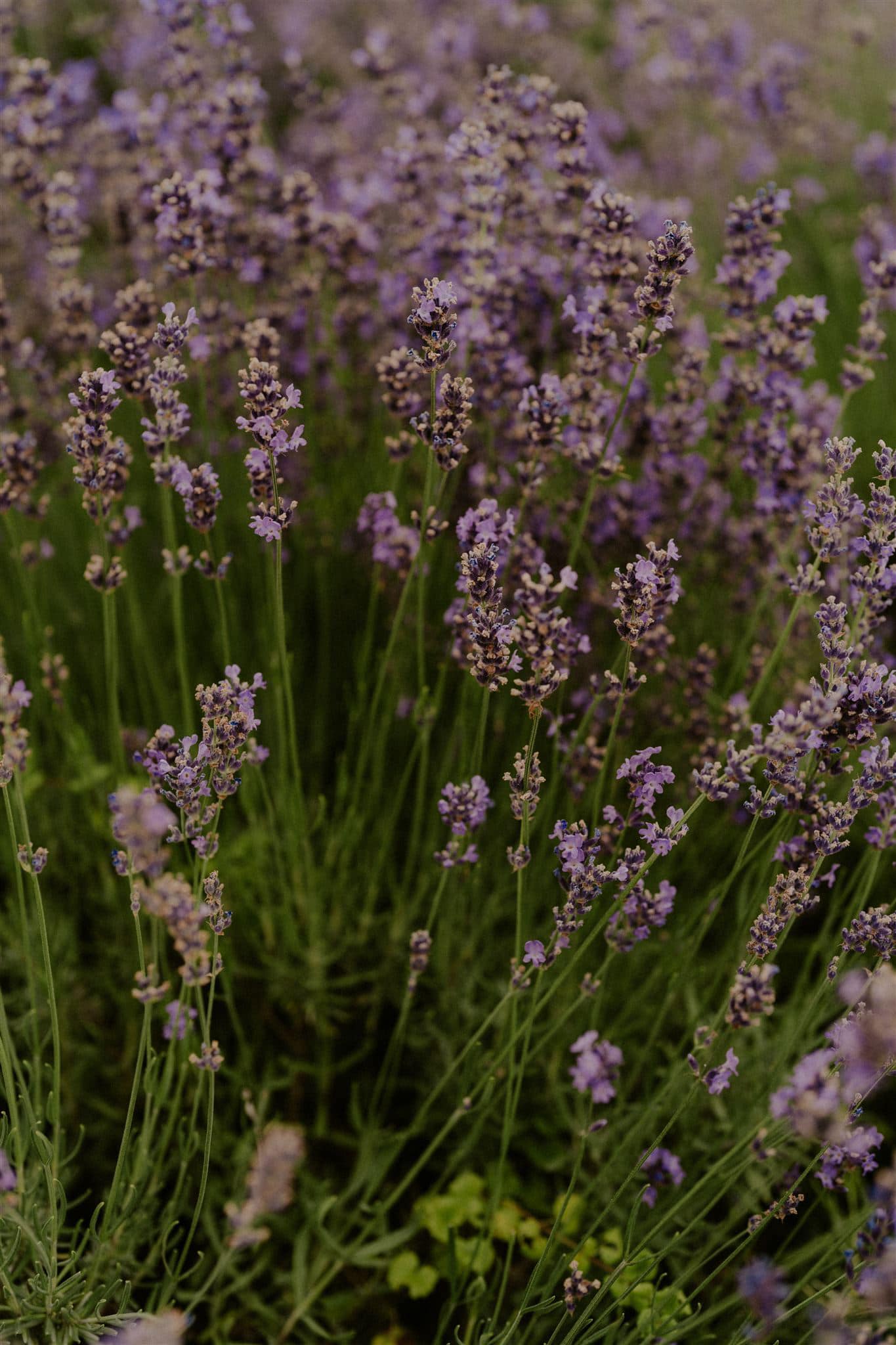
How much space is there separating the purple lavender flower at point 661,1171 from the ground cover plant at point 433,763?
2 cm

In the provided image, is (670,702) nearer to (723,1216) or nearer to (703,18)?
(723,1216)

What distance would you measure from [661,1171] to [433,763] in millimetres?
1093

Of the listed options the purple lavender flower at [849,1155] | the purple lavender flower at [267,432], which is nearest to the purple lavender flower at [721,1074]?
the purple lavender flower at [849,1155]

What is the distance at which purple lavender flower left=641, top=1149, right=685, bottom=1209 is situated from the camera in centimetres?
210

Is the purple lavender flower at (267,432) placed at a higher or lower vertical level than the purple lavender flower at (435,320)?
lower

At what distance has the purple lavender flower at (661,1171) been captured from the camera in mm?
2104

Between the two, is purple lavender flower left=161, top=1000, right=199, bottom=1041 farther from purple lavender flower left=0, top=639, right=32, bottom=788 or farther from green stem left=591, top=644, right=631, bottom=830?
green stem left=591, top=644, right=631, bottom=830

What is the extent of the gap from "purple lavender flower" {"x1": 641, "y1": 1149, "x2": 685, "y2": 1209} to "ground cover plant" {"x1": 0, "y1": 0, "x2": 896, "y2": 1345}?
2cm

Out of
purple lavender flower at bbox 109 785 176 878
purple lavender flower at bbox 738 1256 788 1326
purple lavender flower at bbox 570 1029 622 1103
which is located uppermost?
purple lavender flower at bbox 109 785 176 878

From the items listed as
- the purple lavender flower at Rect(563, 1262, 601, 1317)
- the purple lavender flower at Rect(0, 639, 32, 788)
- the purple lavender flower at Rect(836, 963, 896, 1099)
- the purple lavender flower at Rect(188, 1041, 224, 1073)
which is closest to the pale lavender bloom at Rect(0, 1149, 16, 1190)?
the purple lavender flower at Rect(188, 1041, 224, 1073)

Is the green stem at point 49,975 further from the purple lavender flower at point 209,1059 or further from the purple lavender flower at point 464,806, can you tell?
the purple lavender flower at point 464,806

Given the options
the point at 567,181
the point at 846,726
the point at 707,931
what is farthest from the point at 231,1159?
the point at 567,181

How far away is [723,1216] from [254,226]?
108 inches

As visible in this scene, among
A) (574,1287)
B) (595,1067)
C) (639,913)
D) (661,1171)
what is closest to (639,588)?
(639,913)
